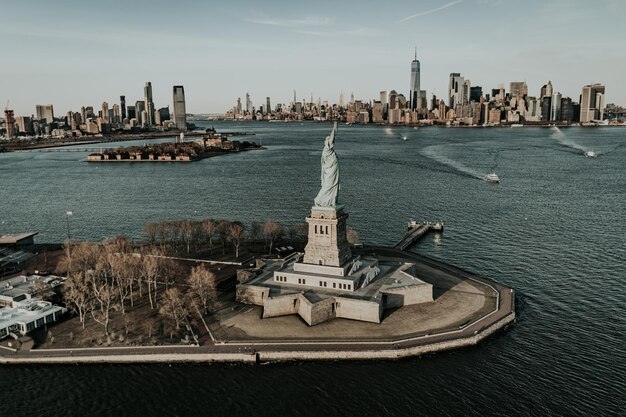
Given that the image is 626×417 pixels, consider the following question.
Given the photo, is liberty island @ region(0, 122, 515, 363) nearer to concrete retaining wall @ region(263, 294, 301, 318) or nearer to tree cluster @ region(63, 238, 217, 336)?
concrete retaining wall @ region(263, 294, 301, 318)

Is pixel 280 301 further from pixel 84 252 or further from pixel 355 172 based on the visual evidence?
pixel 355 172

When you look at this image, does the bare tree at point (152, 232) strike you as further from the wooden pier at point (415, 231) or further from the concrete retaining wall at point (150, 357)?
the wooden pier at point (415, 231)

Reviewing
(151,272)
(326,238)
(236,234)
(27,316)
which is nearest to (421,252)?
(326,238)

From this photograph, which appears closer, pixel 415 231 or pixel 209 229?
pixel 209 229

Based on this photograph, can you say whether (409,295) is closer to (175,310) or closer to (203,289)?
(203,289)

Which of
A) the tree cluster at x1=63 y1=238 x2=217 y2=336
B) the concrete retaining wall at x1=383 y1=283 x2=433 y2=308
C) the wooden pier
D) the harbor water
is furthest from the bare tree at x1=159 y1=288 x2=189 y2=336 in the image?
the wooden pier
